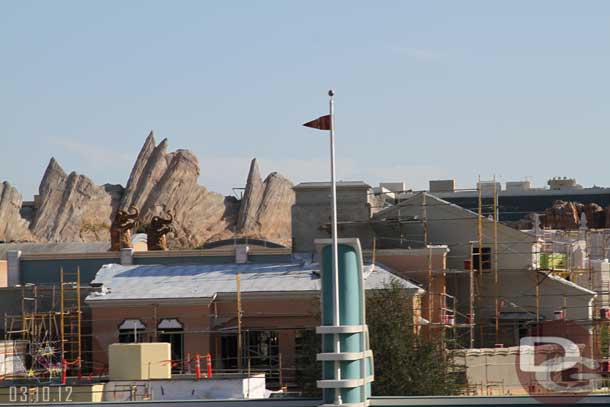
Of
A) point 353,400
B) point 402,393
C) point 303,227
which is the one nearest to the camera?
point 353,400

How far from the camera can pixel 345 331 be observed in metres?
18.1

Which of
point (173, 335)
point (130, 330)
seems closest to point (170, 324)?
point (173, 335)

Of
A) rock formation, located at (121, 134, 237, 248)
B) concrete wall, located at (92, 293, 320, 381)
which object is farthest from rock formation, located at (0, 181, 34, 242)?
concrete wall, located at (92, 293, 320, 381)

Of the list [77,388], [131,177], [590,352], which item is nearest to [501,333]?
[590,352]

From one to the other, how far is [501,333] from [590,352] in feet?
9.75

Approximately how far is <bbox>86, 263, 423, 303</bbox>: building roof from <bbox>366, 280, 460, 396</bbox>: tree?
387cm

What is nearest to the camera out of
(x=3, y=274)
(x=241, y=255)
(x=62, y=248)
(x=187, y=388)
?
(x=187, y=388)

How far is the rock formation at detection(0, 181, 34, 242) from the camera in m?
98.4

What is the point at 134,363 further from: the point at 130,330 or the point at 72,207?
the point at 72,207

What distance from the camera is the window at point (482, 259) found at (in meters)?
45.8

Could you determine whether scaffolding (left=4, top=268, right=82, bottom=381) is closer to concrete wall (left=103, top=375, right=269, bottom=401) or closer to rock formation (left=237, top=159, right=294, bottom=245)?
concrete wall (left=103, top=375, right=269, bottom=401)

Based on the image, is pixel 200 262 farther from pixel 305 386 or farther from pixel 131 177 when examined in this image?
pixel 131 177

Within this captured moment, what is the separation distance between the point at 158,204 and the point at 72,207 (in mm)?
6424

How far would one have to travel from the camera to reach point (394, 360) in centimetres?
3553
